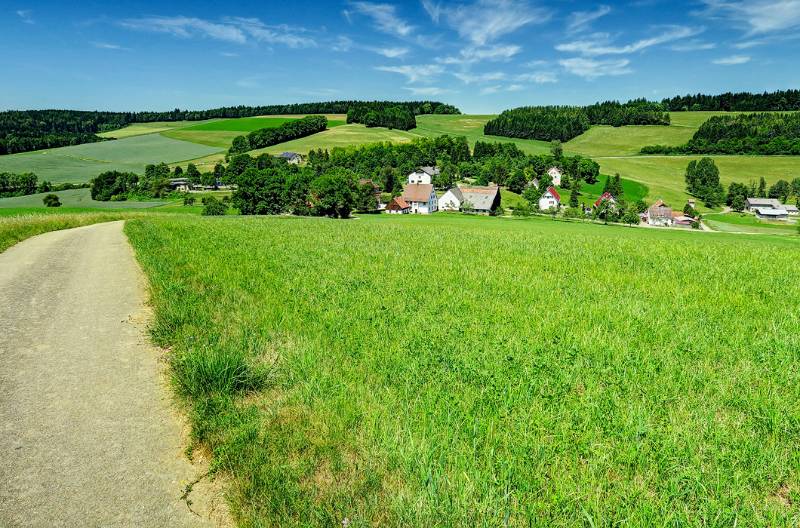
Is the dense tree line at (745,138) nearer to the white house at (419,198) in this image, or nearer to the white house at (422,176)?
the white house at (422,176)

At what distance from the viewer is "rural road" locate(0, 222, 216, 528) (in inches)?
141

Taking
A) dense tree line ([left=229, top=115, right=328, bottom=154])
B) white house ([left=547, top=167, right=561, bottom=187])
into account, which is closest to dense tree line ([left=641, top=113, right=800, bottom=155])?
white house ([left=547, top=167, right=561, bottom=187])

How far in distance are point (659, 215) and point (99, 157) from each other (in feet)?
573

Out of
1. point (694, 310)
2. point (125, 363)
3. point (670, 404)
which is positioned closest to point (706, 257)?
point (694, 310)

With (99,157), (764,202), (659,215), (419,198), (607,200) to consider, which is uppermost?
(99,157)

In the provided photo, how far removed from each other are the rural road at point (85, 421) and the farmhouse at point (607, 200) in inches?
4045


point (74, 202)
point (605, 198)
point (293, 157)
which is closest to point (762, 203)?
point (605, 198)

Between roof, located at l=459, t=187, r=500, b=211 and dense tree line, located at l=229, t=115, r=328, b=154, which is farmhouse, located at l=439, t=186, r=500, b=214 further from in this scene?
dense tree line, located at l=229, t=115, r=328, b=154

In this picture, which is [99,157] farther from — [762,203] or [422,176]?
[762,203]

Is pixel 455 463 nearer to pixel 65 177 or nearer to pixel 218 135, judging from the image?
pixel 65 177

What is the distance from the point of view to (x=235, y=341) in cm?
659

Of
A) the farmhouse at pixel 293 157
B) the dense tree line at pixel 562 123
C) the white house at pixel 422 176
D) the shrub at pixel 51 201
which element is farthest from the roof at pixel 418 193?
the dense tree line at pixel 562 123

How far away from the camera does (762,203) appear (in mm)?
111812

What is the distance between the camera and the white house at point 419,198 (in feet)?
352
